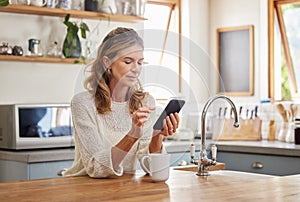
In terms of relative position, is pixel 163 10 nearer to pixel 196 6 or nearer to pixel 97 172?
pixel 196 6

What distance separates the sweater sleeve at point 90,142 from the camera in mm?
2332

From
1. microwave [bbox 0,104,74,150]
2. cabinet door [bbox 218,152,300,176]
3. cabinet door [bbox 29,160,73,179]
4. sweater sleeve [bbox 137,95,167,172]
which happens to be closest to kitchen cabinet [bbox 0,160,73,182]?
cabinet door [bbox 29,160,73,179]

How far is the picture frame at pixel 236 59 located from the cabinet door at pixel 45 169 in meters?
1.96

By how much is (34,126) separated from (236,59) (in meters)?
2.20

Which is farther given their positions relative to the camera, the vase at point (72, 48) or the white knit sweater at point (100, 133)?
the vase at point (72, 48)

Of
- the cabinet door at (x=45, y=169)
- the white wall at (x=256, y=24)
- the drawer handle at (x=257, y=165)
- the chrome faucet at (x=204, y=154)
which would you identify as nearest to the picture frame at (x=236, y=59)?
the white wall at (x=256, y=24)

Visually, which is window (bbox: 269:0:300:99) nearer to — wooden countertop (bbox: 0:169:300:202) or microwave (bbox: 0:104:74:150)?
microwave (bbox: 0:104:74:150)

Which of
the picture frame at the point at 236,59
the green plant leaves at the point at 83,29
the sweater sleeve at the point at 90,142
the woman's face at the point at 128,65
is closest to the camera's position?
the woman's face at the point at 128,65

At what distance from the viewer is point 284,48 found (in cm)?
518

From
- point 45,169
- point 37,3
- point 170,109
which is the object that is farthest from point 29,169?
point 170,109

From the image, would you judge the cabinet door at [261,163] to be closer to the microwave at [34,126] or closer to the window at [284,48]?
the window at [284,48]

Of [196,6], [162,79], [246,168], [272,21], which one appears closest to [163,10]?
[196,6]

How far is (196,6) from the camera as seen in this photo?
5.55 metres

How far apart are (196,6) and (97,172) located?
3.46 metres
